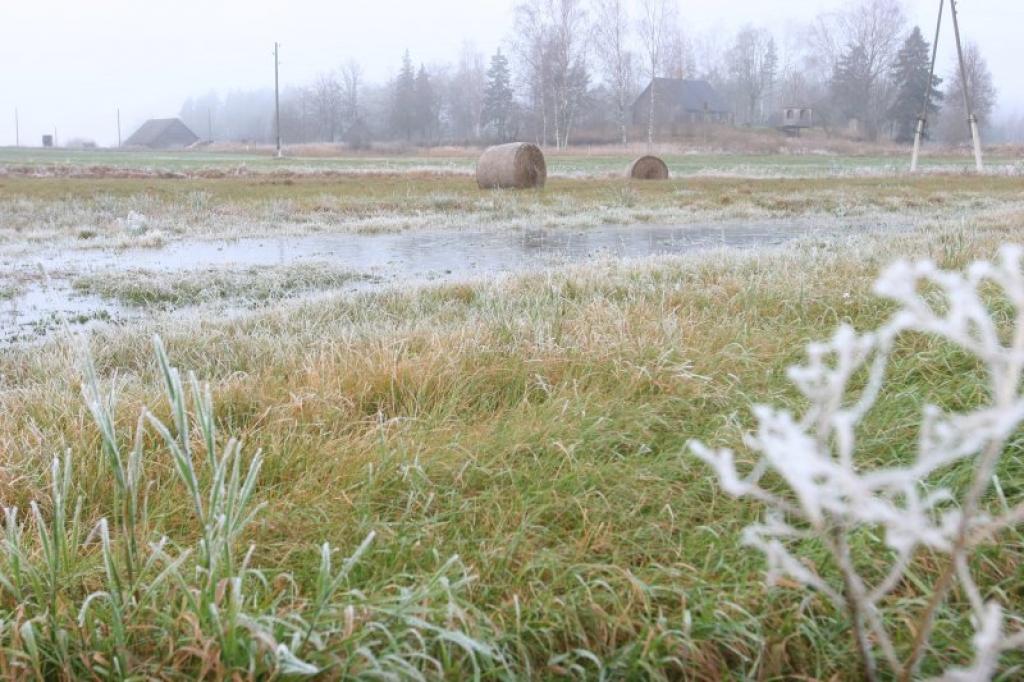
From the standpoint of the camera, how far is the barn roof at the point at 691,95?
7775cm

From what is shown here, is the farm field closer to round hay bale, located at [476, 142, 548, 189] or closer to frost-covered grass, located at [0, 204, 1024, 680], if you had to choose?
frost-covered grass, located at [0, 204, 1024, 680]

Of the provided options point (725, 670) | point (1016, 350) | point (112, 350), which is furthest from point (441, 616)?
point (112, 350)

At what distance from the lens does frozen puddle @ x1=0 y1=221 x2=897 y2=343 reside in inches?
254

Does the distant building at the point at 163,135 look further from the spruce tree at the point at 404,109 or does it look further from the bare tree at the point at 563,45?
the bare tree at the point at 563,45

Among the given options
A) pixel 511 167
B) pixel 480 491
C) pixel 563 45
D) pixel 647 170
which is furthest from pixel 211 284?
pixel 563 45

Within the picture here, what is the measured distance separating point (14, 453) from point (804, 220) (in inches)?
485

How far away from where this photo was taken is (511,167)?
62.4 feet

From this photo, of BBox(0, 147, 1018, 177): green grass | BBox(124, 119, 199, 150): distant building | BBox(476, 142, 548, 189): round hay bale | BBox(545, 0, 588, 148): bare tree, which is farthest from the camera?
BBox(124, 119, 199, 150): distant building

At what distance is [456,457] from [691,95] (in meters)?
88.0

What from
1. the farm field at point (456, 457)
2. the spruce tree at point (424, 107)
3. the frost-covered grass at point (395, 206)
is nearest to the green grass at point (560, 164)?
the frost-covered grass at point (395, 206)

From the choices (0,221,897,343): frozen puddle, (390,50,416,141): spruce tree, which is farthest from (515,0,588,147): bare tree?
(0,221,897,343): frozen puddle

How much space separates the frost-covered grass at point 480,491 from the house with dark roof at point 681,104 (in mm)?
68715

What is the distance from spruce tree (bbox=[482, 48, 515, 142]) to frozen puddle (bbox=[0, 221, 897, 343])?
2738 inches

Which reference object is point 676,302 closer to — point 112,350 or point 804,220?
point 112,350
